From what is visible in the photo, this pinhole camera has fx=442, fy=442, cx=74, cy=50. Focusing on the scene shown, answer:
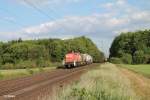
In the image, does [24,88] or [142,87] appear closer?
[24,88]

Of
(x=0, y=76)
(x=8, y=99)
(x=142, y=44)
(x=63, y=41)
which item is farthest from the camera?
(x=142, y=44)

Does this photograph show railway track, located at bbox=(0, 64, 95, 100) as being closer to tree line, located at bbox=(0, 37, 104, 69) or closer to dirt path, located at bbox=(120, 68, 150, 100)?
dirt path, located at bbox=(120, 68, 150, 100)

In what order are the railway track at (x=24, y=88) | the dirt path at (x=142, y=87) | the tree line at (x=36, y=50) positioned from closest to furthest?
the railway track at (x=24, y=88) < the dirt path at (x=142, y=87) < the tree line at (x=36, y=50)

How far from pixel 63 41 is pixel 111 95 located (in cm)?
16115

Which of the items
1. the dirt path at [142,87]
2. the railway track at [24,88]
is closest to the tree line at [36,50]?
the dirt path at [142,87]

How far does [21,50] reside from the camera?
472 ft

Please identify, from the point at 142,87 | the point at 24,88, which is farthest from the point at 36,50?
the point at 24,88

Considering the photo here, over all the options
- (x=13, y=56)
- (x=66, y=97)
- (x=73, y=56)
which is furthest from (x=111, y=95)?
(x=13, y=56)

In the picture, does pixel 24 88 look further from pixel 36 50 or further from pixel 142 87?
pixel 36 50

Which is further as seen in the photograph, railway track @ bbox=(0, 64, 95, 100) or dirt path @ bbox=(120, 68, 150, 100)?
dirt path @ bbox=(120, 68, 150, 100)

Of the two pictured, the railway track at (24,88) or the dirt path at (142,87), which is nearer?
the railway track at (24,88)

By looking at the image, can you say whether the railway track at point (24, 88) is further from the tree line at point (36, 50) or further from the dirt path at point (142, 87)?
the tree line at point (36, 50)

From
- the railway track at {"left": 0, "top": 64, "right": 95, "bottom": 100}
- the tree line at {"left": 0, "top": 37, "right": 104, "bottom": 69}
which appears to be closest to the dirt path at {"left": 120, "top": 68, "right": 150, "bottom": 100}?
the railway track at {"left": 0, "top": 64, "right": 95, "bottom": 100}

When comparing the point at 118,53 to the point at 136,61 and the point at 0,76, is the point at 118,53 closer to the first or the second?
the point at 136,61
